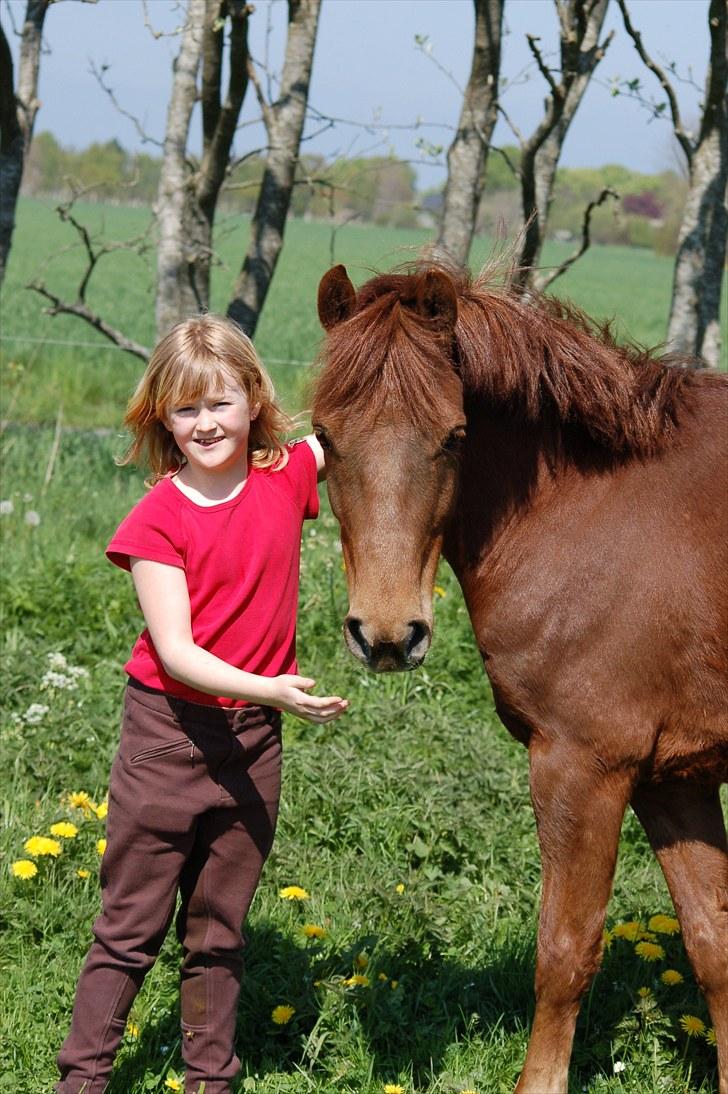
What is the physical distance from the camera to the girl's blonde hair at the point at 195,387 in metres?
2.81

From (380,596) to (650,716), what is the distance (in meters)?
0.77

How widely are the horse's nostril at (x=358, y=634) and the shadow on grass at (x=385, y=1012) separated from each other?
128 centimetres

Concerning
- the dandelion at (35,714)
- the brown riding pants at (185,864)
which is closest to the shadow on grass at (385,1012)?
the brown riding pants at (185,864)

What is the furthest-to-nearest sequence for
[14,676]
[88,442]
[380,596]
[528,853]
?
[88,442], [14,676], [528,853], [380,596]

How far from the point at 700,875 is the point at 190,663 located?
1.49m

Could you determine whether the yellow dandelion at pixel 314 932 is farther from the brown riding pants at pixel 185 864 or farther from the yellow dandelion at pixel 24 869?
the yellow dandelion at pixel 24 869

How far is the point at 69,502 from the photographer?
7.25 meters

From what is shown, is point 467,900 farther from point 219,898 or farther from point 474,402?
point 474,402

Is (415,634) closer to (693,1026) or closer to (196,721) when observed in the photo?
(196,721)

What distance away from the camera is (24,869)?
11.7 feet

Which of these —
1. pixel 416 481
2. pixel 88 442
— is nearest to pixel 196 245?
pixel 88 442

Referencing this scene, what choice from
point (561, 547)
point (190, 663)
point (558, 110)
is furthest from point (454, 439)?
point (558, 110)

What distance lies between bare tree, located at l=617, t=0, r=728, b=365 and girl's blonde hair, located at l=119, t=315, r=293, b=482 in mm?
3729

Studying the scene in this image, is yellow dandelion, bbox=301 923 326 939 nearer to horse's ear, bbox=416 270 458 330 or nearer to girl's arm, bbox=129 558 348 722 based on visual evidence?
girl's arm, bbox=129 558 348 722
